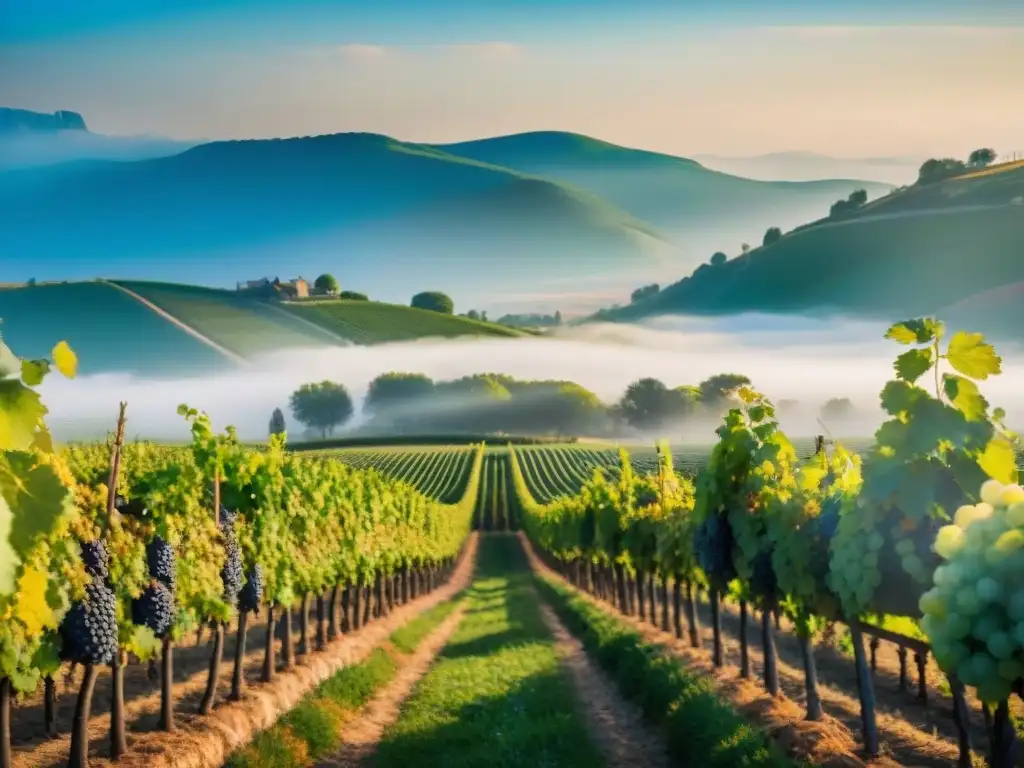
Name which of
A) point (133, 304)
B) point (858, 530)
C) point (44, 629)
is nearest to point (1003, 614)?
→ point (858, 530)

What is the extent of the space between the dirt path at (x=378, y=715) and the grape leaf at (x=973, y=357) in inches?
334

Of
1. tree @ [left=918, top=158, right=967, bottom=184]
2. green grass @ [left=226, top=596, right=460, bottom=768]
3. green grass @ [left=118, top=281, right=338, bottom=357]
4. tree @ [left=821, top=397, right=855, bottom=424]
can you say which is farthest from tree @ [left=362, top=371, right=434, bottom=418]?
green grass @ [left=226, top=596, right=460, bottom=768]

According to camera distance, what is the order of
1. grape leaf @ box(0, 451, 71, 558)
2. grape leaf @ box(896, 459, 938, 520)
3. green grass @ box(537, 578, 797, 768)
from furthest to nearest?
green grass @ box(537, 578, 797, 768), grape leaf @ box(896, 459, 938, 520), grape leaf @ box(0, 451, 71, 558)

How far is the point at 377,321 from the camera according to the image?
161 meters

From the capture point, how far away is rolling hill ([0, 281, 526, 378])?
12962cm

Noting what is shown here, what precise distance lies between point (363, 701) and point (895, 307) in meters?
122

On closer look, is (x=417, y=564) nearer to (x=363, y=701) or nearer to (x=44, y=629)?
(x=363, y=701)

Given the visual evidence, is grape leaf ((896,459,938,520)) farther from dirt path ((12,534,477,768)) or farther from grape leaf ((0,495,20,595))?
dirt path ((12,534,477,768))

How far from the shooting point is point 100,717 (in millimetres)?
13742

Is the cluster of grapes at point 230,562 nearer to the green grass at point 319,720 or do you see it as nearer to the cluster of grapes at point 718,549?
the green grass at point 319,720

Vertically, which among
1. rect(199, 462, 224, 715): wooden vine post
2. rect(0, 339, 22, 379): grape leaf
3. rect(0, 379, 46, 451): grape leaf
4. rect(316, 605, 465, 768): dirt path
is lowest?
rect(316, 605, 465, 768): dirt path

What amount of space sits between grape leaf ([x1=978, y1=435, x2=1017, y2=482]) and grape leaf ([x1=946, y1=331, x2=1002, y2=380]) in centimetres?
47

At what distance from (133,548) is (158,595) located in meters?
0.56

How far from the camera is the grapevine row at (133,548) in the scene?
4012 mm
